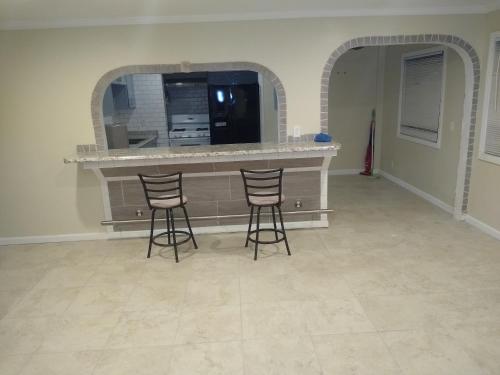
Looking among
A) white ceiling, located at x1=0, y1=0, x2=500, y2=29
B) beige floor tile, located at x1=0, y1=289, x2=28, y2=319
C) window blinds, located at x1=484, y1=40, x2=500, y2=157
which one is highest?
white ceiling, located at x1=0, y1=0, x2=500, y2=29

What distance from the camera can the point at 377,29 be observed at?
3.92 meters

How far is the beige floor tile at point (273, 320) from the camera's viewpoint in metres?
2.52

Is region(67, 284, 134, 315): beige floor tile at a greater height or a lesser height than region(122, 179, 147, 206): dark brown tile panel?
lesser

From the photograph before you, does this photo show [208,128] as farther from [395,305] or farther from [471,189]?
[395,305]

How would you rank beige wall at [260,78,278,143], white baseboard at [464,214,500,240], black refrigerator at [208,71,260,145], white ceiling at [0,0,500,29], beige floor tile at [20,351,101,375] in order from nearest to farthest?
beige floor tile at [20,351,101,375]
white ceiling at [0,0,500,29]
white baseboard at [464,214,500,240]
black refrigerator at [208,71,260,145]
beige wall at [260,78,278,143]

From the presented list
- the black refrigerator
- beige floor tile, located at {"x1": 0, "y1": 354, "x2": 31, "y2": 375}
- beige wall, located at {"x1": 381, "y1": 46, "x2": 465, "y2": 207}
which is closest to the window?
beige wall, located at {"x1": 381, "y1": 46, "x2": 465, "y2": 207}

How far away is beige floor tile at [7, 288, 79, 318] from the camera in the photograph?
289 cm

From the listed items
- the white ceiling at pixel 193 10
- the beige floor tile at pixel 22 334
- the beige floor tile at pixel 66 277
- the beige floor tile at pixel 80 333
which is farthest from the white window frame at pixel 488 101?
the beige floor tile at pixel 22 334

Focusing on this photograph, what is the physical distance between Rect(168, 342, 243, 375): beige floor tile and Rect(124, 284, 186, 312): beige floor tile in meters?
0.50

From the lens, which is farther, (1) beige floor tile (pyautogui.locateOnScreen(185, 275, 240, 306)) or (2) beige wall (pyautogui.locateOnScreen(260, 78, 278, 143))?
(2) beige wall (pyautogui.locateOnScreen(260, 78, 278, 143))

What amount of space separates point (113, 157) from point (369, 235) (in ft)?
9.35

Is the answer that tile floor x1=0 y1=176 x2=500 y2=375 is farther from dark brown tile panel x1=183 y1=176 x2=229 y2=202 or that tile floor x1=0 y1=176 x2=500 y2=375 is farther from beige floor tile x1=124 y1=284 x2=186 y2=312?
dark brown tile panel x1=183 y1=176 x2=229 y2=202

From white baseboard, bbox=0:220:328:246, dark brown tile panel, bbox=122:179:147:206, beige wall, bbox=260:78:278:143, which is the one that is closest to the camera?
dark brown tile panel, bbox=122:179:147:206

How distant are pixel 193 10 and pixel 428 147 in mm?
3636
